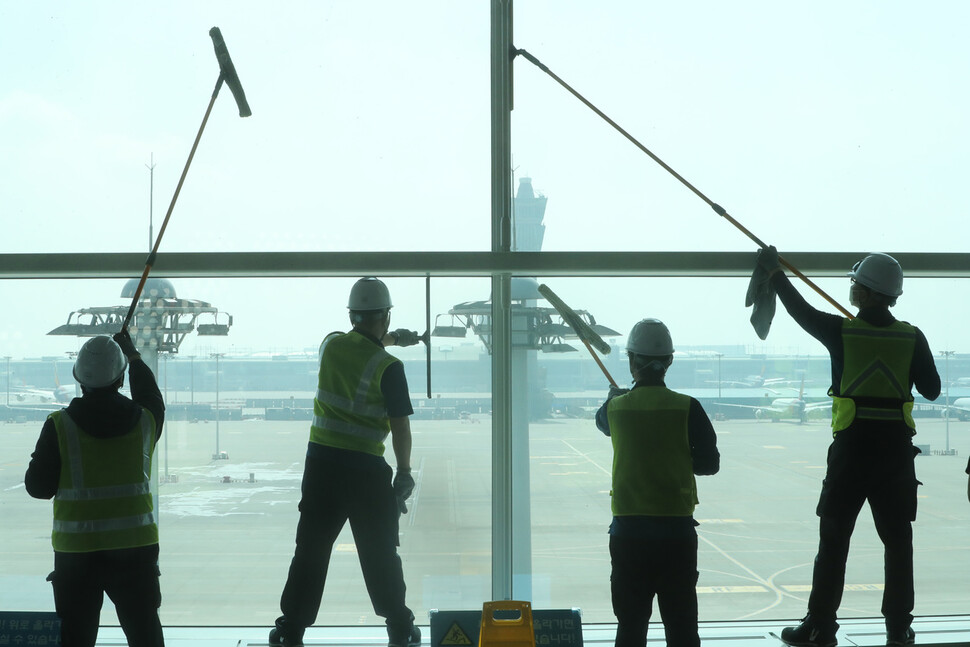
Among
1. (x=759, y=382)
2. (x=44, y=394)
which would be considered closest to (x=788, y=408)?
(x=759, y=382)

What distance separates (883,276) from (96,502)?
8.74 feet

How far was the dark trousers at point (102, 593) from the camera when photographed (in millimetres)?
2164

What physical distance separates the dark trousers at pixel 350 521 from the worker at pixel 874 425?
154 centimetres

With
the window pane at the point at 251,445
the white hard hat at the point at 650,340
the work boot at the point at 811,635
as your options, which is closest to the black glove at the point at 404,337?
the window pane at the point at 251,445

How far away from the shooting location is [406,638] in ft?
8.82
